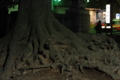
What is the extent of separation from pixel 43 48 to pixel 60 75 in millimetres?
1185

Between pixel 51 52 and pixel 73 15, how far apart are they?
9516 mm

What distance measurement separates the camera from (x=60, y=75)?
7328 millimetres

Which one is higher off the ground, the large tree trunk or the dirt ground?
the large tree trunk

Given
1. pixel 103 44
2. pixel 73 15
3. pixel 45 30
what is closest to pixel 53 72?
pixel 45 30

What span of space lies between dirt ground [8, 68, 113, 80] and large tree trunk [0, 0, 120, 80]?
0.49 feet

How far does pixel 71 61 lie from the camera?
791 centimetres

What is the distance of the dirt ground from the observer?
282 inches

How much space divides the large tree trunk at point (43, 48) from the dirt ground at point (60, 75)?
15 centimetres

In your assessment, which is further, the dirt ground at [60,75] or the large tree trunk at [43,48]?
the large tree trunk at [43,48]

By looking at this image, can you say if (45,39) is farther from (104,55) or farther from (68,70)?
(104,55)

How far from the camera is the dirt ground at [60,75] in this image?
7.17 meters

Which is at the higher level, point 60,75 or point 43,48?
point 43,48

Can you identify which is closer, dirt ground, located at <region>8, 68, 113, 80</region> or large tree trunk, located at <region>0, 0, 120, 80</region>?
dirt ground, located at <region>8, 68, 113, 80</region>

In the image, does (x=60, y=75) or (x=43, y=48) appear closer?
(x=60, y=75)
